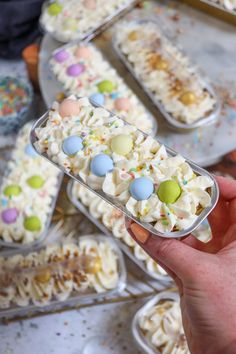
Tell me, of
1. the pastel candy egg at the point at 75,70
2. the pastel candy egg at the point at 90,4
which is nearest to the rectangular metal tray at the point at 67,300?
the pastel candy egg at the point at 75,70

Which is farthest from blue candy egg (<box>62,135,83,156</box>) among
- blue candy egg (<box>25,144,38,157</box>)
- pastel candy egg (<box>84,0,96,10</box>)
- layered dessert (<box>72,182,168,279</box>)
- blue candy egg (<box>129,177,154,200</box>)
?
pastel candy egg (<box>84,0,96,10</box>)

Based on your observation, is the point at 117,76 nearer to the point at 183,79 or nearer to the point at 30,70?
the point at 183,79

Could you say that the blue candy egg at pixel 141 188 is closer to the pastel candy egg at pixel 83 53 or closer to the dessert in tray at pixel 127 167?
the dessert in tray at pixel 127 167

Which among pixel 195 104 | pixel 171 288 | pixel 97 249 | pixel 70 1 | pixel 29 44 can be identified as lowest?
pixel 171 288

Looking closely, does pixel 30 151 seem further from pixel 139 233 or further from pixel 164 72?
pixel 139 233

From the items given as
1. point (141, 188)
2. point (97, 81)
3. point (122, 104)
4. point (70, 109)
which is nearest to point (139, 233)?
point (141, 188)

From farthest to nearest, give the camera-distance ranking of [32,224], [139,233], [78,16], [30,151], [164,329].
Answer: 1. [78,16]
2. [30,151]
3. [32,224]
4. [164,329]
5. [139,233]

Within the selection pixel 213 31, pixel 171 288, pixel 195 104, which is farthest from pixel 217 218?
pixel 213 31
